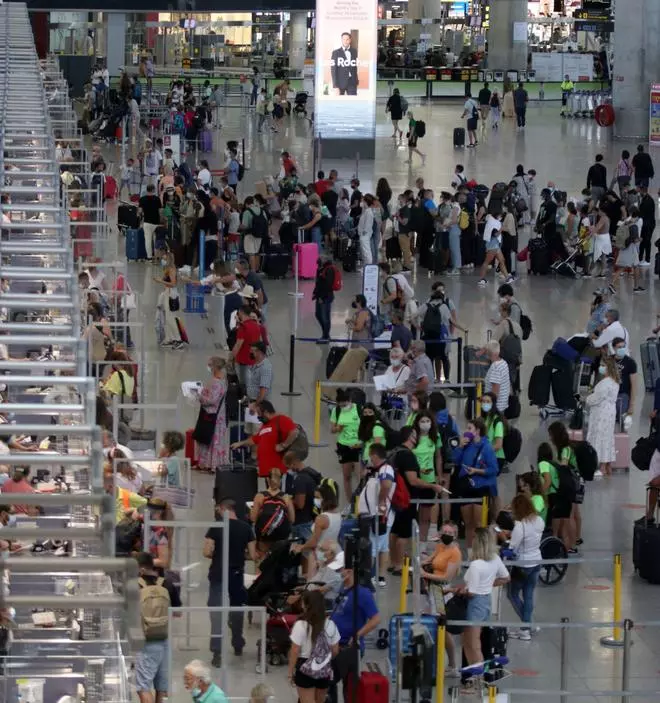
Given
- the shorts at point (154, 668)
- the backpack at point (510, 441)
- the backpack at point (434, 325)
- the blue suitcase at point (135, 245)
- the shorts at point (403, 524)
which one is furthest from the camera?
the blue suitcase at point (135, 245)

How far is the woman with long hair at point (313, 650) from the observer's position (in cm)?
1045

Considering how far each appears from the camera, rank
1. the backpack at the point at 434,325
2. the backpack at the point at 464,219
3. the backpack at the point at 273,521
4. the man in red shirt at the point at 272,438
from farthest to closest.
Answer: the backpack at the point at 464,219, the backpack at the point at 434,325, the man in red shirt at the point at 272,438, the backpack at the point at 273,521

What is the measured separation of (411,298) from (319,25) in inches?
801

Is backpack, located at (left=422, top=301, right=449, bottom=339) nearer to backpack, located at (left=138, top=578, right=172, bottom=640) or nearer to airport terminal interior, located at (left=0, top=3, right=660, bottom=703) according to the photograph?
airport terminal interior, located at (left=0, top=3, right=660, bottom=703)

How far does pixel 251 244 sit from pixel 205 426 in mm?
11794

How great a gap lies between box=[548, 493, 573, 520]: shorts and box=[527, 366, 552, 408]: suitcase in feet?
16.0

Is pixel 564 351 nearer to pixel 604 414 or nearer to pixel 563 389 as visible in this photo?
pixel 563 389

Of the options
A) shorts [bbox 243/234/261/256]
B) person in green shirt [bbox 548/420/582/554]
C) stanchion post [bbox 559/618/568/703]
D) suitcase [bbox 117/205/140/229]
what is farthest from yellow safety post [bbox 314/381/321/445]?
suitcase [bbox 117/205/140/229]

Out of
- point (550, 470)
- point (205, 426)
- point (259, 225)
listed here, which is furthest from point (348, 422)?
point (259, 225)

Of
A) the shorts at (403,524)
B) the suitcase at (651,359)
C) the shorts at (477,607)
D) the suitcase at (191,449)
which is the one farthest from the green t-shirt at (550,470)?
the suitcase at (651,359)

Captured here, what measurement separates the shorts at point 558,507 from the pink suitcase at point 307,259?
44.5ft

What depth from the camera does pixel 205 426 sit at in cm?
1692

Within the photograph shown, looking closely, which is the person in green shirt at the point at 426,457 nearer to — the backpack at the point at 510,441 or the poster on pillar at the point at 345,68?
the backpack at the point at 510,441

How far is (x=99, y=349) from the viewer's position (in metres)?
17.8
